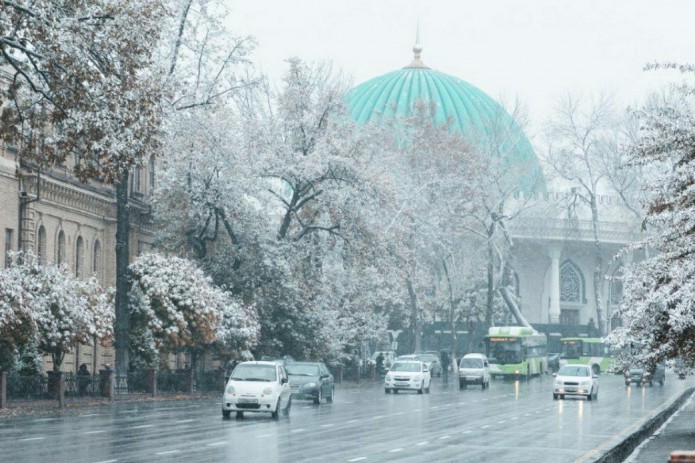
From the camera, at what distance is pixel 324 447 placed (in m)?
26.3

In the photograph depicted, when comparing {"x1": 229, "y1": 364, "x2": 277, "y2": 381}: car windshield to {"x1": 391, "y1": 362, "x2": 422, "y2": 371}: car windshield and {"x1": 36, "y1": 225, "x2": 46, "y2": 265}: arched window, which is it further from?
{"x1": 391, "y1": 362, "x2": 422, "y2": 371}: car windshield

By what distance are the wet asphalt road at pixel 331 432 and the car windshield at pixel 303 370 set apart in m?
1.06

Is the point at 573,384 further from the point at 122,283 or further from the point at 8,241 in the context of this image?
the point at 8,241

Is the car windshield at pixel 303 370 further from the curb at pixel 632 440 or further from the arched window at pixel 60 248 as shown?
the arched window at pixel 60 248

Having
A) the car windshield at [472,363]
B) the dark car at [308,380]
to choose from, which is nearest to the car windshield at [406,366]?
the car windshield at [472,363]

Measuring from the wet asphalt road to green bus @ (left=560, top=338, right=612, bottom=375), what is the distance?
4526cm

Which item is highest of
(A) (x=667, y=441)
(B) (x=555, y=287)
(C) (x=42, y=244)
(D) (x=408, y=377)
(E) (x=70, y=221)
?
(B) (x=555, y=287)

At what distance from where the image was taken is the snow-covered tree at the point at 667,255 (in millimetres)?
25297

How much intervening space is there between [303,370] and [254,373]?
1087 centimetres

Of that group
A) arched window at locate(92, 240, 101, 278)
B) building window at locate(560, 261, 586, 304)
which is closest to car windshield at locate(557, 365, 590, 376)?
arched window at locate(92, 240, 101, 278)

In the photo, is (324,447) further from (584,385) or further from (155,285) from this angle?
(584,385)

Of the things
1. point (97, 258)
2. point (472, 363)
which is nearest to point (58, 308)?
point (97, 258)

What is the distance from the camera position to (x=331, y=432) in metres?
31.2

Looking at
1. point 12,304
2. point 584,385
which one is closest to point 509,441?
point 12,304
